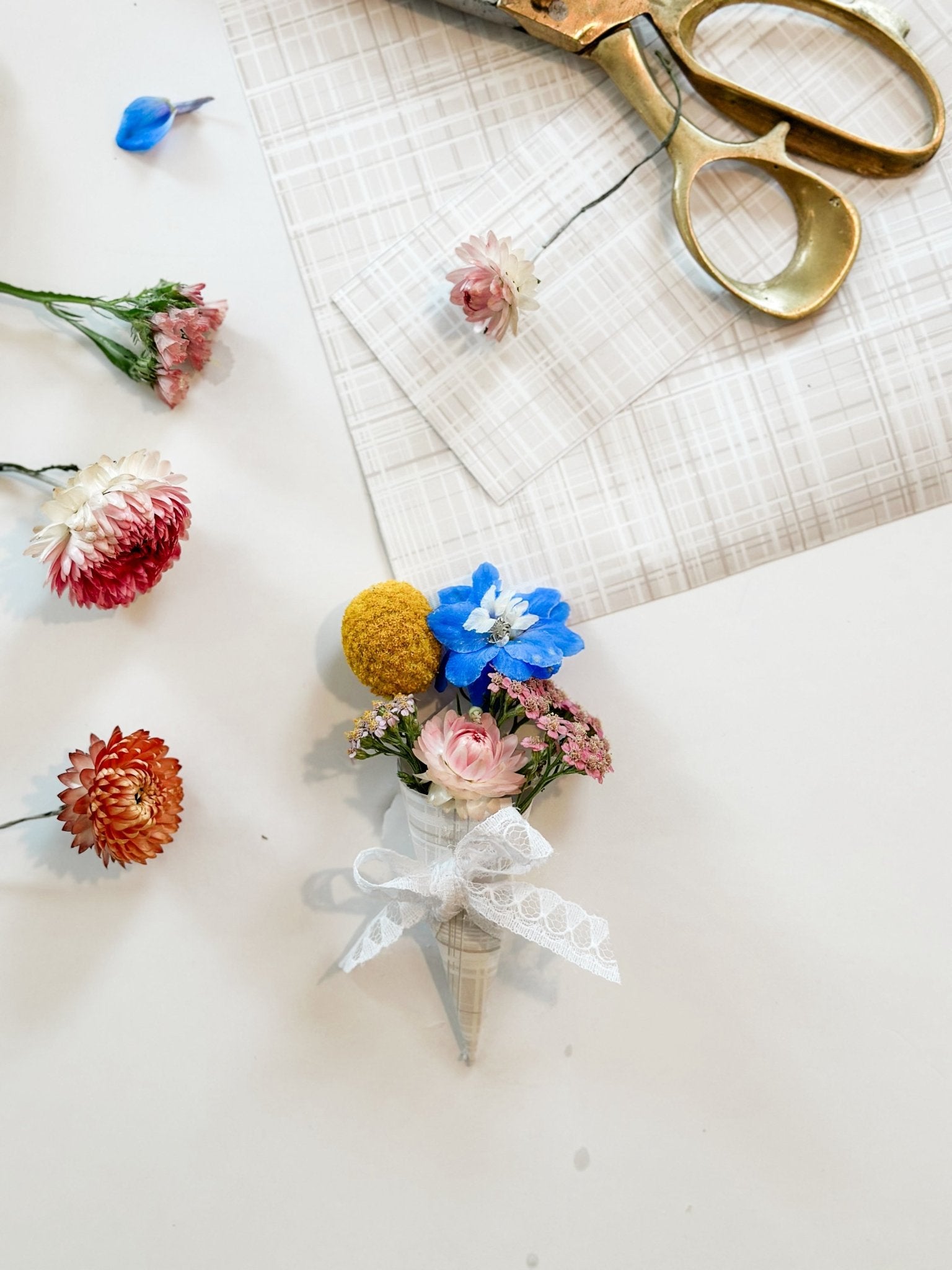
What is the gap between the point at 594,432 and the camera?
81 centimetres

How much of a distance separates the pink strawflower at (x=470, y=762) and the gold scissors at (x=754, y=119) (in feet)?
1.26

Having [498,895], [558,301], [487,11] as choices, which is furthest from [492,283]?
[498,895]

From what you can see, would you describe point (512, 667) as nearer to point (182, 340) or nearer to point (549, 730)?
point (549, 730)

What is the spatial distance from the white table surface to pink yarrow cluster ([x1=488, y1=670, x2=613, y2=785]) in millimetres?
87

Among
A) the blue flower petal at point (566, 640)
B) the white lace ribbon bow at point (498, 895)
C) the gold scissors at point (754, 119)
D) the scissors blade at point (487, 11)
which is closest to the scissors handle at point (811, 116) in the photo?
the gold scissors at point (754, 119)

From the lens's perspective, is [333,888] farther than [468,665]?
Yes

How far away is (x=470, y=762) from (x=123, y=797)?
263 millimetres

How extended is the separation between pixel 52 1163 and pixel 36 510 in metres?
0.55

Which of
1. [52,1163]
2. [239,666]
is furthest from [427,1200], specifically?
[239,666]

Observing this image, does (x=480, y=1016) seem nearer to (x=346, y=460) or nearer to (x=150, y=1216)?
(x=150, y=1216)

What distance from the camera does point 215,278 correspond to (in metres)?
0.82

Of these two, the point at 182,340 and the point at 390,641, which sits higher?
the point at 182,340

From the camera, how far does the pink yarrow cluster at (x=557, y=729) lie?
72 centimetres

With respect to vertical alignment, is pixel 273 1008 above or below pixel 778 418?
below
